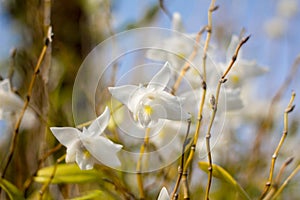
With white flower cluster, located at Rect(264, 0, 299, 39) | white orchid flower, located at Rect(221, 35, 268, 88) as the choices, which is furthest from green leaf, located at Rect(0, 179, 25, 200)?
white flower cluster, located at Rect(264, 0, 299, 39)

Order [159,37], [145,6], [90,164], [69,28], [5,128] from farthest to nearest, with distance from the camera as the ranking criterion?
[69,28] → [145,6] → [5,128] → [159,37] → [90,164]

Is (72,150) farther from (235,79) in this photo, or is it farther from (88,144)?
(235,79)

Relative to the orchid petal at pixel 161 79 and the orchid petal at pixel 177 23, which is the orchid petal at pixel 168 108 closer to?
the orchid petal at pixel 161 79

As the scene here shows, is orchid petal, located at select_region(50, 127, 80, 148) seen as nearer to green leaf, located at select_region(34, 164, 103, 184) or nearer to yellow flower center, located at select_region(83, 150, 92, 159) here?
yellow flower center, located at select_region(83, 150, 92, 159)

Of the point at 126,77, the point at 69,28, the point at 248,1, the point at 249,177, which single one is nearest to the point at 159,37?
the point at 126,77

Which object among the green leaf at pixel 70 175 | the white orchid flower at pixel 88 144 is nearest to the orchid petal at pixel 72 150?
the white orchid flower at pixel 88 144

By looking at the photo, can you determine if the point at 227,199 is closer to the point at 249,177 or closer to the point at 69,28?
the point at 249,177
